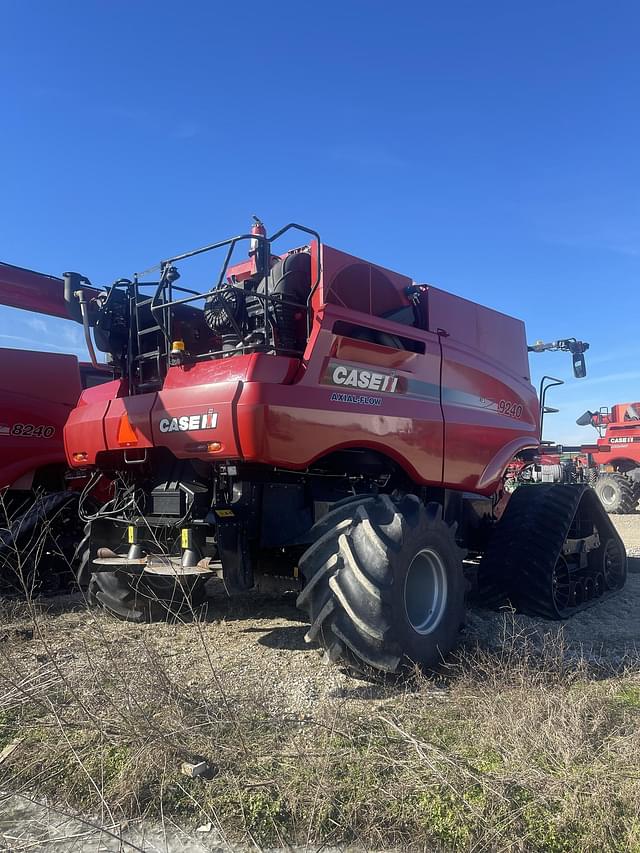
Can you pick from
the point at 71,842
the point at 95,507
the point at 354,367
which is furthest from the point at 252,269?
the point at 71,842

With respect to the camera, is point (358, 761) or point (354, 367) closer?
point (358, 761)

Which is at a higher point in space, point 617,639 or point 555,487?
point 555,487

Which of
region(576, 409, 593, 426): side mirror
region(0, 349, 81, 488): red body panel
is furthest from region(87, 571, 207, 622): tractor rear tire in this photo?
region(576, 409, 593, 426): side mirror

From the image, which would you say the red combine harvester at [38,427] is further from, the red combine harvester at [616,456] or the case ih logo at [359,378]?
the red combine harvester at [616,456]

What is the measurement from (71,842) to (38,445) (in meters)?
6.01

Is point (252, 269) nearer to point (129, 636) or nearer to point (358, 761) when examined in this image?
point (129, 636)

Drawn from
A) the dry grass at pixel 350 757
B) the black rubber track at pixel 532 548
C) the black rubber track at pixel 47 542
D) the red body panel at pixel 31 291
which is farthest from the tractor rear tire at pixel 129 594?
the red body panel at pixel 31 291

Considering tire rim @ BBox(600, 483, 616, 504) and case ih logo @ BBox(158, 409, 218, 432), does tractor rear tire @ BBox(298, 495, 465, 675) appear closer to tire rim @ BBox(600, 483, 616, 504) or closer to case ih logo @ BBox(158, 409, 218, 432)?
case ih logo @ BBox(158, 409, 218, 432)

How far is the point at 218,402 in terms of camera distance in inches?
173

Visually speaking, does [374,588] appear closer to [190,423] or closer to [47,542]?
[190,423]

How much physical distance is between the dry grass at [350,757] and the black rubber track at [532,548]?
6.36 ft

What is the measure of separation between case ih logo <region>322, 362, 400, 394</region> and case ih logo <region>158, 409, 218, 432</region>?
2.64 feet

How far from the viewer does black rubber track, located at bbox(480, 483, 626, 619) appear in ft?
19.6

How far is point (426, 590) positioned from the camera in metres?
4.71
